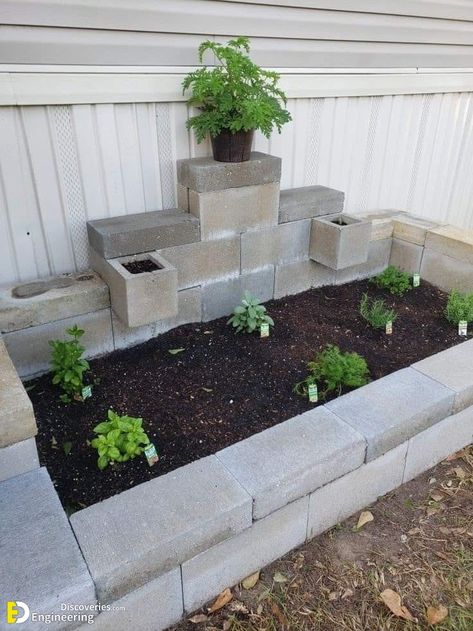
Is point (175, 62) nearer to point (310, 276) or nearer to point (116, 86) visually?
point (116, 86)

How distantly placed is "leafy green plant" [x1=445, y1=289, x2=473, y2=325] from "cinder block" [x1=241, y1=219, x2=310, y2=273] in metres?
1.03

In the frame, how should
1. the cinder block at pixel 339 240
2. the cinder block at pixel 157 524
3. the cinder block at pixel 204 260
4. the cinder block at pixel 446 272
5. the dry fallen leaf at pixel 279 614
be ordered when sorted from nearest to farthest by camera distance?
1. the cinder block at pixel 157 524
2. the dry fallen leaf at pixel 279 614
3. the cinder block at pixel 204 260
4. the cinder block at pixel 339 240
5. the cinder block at pixel 446 272

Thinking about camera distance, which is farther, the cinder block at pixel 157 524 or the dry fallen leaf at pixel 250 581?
the dry fallen leaf at pixel 250 581

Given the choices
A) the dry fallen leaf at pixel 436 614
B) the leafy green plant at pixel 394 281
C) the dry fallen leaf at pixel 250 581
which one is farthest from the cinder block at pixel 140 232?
the dry fallen leaf at pixel 436 614

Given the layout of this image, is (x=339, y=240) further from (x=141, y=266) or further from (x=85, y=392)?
(x=85, y=392)

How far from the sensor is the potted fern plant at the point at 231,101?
2609mm

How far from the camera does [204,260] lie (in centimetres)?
302

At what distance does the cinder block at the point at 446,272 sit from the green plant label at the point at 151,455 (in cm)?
263

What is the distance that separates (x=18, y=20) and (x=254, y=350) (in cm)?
206

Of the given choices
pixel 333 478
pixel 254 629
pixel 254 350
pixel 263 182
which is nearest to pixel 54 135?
pixel 263 182

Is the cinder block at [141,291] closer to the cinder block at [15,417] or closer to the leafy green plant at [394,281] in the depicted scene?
the cinder block at [15,417]

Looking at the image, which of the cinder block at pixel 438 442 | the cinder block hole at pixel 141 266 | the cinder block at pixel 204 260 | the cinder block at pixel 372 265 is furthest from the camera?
Answer: the cinder block at pixel 372 265

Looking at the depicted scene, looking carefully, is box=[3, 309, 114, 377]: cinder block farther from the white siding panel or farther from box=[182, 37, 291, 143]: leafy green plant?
box=[182, 37, 291, 143]: leafy green plant

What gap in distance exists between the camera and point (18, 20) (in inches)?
90.8
